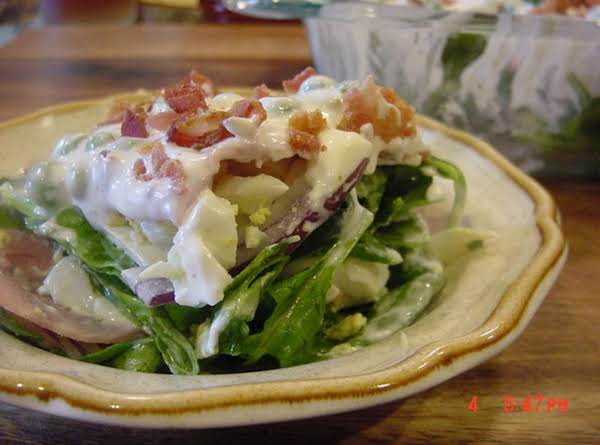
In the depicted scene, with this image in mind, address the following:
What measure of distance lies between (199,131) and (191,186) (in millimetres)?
129

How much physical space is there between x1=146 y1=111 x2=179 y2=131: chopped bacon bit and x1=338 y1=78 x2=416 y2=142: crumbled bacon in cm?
31

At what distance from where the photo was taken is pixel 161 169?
1.00 m

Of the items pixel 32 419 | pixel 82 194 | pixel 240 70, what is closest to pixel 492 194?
pixel 82 194

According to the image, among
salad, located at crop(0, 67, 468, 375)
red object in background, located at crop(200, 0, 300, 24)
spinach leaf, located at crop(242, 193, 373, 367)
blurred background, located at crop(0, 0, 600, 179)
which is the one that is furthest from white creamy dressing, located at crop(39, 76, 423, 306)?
red object in background, located at crop(200, 0, 300, 24)

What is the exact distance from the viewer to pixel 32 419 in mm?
987

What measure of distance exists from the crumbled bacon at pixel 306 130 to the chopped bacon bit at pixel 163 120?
23 cm

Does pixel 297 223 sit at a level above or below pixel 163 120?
below

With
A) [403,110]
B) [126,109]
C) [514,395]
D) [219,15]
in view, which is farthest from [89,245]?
[219,15]

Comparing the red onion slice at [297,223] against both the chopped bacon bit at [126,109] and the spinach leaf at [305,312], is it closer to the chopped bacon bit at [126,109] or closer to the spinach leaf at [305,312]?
the spinach leaf at [305,312]

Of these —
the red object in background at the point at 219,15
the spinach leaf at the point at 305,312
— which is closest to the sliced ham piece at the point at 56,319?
the spinach leaf at the point at 305,312

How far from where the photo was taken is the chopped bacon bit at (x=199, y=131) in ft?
3.45

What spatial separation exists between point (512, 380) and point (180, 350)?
592 millimetres

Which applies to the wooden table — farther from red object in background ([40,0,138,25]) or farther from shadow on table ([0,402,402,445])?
red object in background ([40,0,138,25])

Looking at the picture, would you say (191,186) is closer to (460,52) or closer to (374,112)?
(374,112)
